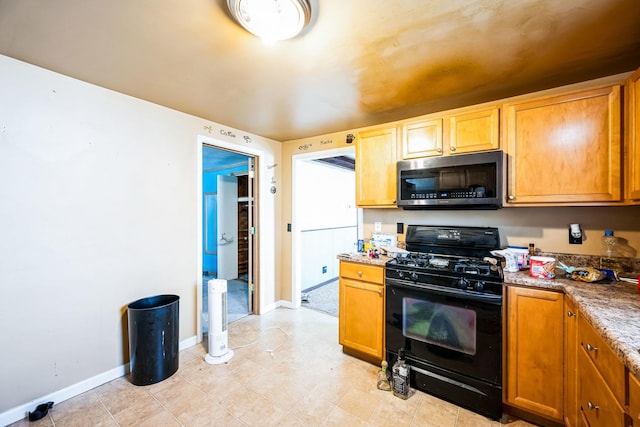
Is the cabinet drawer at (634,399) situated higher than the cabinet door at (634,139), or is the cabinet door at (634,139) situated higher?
the cabinet door at (634,139)

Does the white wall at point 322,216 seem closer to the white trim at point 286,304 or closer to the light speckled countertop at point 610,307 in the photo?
the white trim at point 286,304

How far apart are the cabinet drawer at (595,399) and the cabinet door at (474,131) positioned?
57.2 inches

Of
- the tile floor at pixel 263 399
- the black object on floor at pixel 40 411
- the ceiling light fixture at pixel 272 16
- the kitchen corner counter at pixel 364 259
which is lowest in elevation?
the tile floor at pixel 263 399

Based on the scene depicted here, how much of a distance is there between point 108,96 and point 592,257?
13.3ft

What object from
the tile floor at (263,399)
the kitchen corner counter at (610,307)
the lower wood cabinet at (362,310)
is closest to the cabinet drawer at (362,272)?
the lower wood cabinet at (362,310)

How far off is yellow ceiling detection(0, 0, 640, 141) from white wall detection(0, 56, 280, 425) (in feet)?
0.85

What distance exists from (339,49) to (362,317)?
2.15 meters

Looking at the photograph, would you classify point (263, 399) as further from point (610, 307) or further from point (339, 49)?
point (339, 49)

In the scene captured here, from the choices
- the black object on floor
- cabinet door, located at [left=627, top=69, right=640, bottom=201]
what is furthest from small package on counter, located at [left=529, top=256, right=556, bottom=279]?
the black object on floor

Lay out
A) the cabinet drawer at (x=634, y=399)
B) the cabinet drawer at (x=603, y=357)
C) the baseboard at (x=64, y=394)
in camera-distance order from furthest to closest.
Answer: the baseboard at (x=64, y=394) → the cabinet drawer at (x=603, y=357) → the cabinet drawer at (x=634, y=399)

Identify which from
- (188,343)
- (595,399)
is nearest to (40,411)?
(188,343)

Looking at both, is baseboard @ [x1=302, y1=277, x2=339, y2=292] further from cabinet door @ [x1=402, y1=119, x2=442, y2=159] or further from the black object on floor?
the black object on floor

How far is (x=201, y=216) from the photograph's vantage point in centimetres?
281

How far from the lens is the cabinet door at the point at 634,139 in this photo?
1479 millimetres
